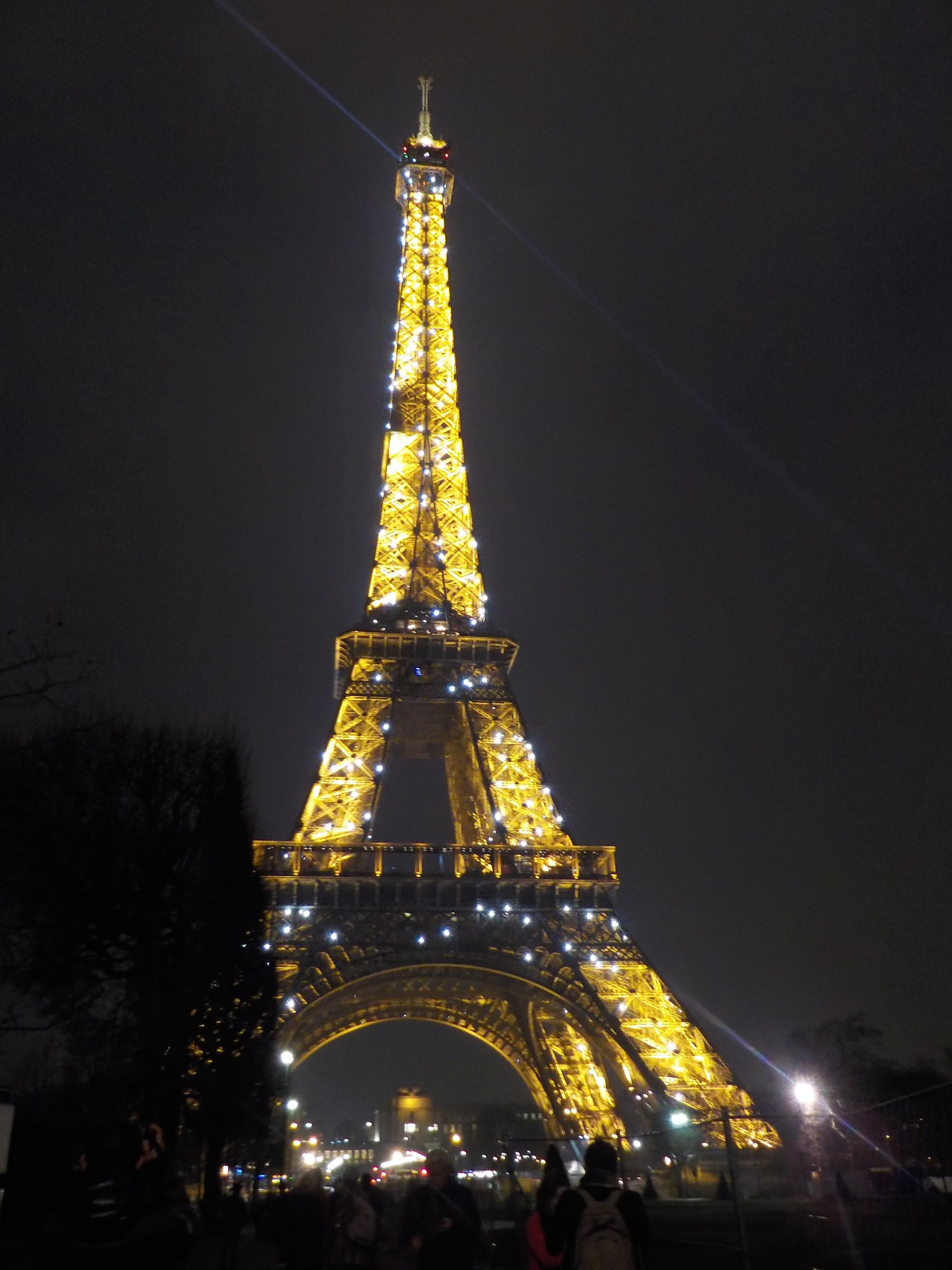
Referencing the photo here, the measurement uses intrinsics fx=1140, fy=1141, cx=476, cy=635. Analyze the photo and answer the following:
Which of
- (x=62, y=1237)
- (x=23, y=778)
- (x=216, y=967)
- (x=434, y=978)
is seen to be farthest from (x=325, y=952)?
(x=62, y=1237)

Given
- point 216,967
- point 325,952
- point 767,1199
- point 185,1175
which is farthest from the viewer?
point 325,952

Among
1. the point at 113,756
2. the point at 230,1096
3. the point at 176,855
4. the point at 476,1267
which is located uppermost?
the point at 113,756

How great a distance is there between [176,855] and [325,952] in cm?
1002

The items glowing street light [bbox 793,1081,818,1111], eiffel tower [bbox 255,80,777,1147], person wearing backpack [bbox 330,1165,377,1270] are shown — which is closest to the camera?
person wearing backpack [bbox 330,1165,377,1270]

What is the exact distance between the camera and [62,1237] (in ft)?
21.1

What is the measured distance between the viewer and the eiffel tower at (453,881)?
32.2 meters

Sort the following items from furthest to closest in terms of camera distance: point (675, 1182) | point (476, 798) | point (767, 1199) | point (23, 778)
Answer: point (476, 798)
point (23, 778)
point (675, 1182)
point (767, 1199)

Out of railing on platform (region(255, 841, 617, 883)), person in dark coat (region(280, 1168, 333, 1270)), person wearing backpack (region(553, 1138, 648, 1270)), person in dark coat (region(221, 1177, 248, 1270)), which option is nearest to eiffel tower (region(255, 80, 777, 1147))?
railing on platform (region(255, 841, 617, 883))

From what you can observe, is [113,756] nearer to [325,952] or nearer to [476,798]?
[325,952]

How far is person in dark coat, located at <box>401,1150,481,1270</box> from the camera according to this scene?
7.39 metres

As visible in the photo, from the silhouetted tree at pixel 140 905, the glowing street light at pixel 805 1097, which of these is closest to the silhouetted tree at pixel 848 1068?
the glowing street light at pixel 805 1097

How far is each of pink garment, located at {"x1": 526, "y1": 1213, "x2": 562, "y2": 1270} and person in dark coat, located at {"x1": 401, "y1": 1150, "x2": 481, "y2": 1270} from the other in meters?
0.59

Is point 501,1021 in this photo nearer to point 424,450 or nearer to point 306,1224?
point 424,450

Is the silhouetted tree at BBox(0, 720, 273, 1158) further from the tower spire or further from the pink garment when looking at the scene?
the tower spire
